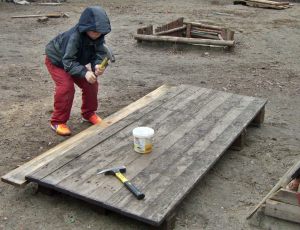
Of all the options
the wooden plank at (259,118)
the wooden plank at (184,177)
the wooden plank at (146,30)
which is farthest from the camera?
the wooden plank at (146,30)

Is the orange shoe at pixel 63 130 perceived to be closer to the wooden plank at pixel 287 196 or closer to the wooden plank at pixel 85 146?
the wooden plank at pixel 85 146

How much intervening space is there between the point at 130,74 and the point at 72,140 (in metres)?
3.05

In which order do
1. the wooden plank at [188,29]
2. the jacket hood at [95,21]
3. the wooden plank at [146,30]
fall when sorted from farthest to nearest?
the wooden plank at [188,29] → the wooden plank at [146,30] → the jacket hood at [95,21]

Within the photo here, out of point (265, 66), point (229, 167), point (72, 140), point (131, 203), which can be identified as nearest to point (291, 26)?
point (265, 66)

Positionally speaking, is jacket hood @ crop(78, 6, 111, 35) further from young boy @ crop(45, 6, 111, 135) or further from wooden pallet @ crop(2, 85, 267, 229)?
wooden pallet @ crop(2, 85, 267, 229)

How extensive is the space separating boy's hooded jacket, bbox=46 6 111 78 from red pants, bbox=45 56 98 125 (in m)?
0.11

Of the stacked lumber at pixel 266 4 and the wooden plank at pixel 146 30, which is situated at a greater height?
the stacked lumber at pixel 266 4

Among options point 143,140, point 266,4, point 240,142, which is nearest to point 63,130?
point 143,140

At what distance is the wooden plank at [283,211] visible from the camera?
2666 mm

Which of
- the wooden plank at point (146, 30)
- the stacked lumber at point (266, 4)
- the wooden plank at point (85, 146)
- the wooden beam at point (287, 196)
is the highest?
the stacked lumber at point (266, 4)

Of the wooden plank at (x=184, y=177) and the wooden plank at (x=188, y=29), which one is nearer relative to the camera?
the wooden plank at (x=184, y=177)

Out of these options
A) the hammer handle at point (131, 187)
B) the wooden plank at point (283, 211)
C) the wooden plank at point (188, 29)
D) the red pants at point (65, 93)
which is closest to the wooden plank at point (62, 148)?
the red pants at point (65, 93)

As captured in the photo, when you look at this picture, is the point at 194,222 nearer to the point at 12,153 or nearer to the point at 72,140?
the point at 72,140

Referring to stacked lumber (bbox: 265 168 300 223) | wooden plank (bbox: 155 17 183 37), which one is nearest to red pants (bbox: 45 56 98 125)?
stacked lumber (bbox: 265 168 300 223)
